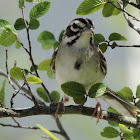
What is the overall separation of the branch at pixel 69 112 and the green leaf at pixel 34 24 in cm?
23

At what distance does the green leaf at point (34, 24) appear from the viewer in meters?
0.89

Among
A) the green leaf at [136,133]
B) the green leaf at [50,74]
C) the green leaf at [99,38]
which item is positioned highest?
the green leaf at [99,38]

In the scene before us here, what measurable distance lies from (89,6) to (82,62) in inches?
12.2

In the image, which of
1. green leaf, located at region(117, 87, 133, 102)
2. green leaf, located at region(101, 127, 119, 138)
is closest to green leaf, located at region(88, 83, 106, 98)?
green leaf, located at region(101, 127, 119, 138)

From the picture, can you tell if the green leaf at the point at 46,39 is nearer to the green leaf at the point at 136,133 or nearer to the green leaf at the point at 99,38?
the green leaf at the point at 99,38

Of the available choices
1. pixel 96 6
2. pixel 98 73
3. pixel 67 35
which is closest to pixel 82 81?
pixel 98 73

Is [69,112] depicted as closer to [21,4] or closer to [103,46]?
[103,46]

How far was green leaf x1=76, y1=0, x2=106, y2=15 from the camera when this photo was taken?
0.85m

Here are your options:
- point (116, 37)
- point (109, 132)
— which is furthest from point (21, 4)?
point (109, 132)

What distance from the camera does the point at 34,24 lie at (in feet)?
2.93

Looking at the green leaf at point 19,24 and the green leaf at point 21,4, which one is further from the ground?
the green leaf at point 21,4

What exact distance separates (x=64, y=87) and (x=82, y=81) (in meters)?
0.34

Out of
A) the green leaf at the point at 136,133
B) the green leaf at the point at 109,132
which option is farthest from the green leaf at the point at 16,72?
the green leaf at the point at 136,133

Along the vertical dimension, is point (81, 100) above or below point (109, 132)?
above
